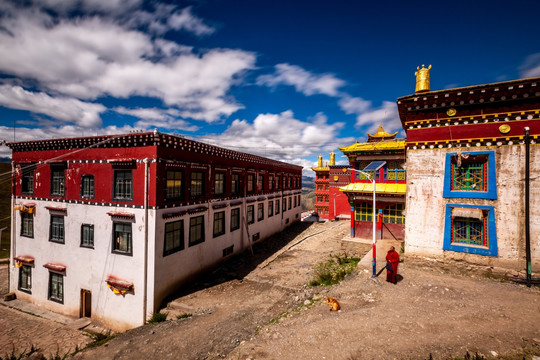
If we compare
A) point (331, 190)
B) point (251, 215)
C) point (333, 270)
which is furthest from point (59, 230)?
point (331, 190)

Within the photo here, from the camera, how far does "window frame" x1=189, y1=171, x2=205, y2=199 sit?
16.0 meters

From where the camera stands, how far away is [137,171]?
44.9 ft

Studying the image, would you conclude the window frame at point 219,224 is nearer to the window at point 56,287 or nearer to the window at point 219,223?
the window at point 219,223

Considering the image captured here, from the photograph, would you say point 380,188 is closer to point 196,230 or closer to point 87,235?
point 196,230

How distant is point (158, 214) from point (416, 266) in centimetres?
1452

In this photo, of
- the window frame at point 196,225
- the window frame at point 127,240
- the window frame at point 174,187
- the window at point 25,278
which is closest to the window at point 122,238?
the window frame at point 127,240

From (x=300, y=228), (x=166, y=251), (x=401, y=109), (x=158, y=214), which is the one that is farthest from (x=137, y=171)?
(x=300, y=228)

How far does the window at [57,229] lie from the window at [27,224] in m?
2.45

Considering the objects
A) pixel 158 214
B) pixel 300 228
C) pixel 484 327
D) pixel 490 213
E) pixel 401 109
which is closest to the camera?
pixel 484 327

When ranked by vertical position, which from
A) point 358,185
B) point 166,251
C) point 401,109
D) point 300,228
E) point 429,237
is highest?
point 401,109

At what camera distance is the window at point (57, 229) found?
16031 millimetres

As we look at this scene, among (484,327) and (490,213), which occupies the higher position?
(490,213)

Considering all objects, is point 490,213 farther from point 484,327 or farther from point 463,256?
point 484,327

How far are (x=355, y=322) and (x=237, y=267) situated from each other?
38.1 ft
